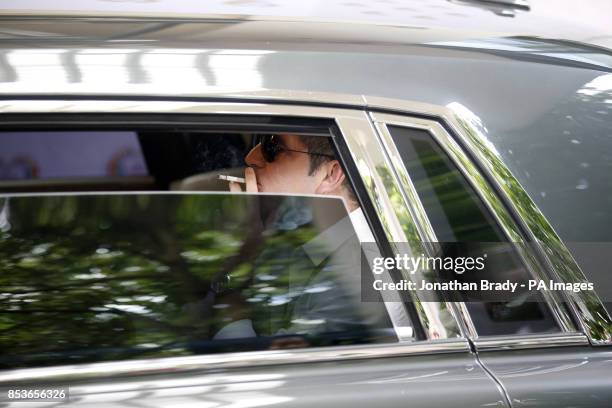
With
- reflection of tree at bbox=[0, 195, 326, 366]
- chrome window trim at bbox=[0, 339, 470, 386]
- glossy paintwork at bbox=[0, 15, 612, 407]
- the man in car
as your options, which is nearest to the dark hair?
the man in car

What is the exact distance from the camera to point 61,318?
164 centimetres

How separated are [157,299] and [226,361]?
17cm

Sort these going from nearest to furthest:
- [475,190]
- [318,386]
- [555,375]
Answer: [318,386] < [555,375] < [475,190]

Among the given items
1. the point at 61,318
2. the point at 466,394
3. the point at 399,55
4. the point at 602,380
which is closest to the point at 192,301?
the point at 61,318

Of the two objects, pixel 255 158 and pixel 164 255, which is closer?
pixel 164 255

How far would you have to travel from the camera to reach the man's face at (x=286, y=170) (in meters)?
1.80

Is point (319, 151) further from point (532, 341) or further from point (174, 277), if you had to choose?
point (532, 341)

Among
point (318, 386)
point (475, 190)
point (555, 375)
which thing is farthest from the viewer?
point (475, 190)

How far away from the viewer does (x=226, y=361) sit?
164 cm

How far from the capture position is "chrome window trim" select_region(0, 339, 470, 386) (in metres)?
1.56

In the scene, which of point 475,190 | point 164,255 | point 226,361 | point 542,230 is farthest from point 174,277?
point 542,230

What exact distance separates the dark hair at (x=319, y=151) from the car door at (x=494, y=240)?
0.11 meters

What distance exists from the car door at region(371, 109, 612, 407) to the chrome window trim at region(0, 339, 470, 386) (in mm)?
112

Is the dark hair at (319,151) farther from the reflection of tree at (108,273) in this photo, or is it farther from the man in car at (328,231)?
the reflection of tree at (108,273)
